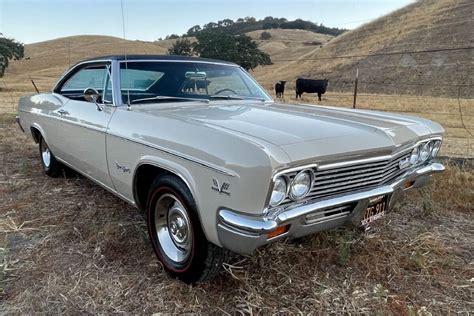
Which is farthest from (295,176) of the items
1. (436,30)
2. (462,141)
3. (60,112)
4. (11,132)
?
(436,30)

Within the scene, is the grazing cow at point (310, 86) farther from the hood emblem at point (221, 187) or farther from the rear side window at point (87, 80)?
the hood emblem at point (221, 187)

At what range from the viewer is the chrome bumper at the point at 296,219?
2178 mm

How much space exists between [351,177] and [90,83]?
2990 millimetres

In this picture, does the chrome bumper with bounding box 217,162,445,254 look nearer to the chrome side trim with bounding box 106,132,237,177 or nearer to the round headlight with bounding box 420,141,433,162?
the chrome side trim with bounding box 106,132,237,177

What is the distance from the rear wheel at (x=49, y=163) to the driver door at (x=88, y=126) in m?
0.49

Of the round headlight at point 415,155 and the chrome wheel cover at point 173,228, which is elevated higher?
the round headlight at point 415,155

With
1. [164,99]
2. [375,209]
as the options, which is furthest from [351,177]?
[164,99]

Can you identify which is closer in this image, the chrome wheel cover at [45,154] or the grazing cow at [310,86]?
the chrome wheel cover at [45,154]

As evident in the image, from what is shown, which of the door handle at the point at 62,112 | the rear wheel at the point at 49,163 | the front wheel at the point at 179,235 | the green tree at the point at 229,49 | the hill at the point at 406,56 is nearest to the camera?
the front wheel at the point at 179,235

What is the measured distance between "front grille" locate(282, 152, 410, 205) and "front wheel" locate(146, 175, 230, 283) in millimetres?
592

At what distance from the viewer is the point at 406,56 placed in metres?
34.1

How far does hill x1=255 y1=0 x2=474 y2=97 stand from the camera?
28.9m

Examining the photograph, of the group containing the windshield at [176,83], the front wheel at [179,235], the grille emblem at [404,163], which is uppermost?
the windshield at [176,83]

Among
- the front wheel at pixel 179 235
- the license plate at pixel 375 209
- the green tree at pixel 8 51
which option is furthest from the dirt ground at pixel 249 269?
the green tree at pixel 8 51
